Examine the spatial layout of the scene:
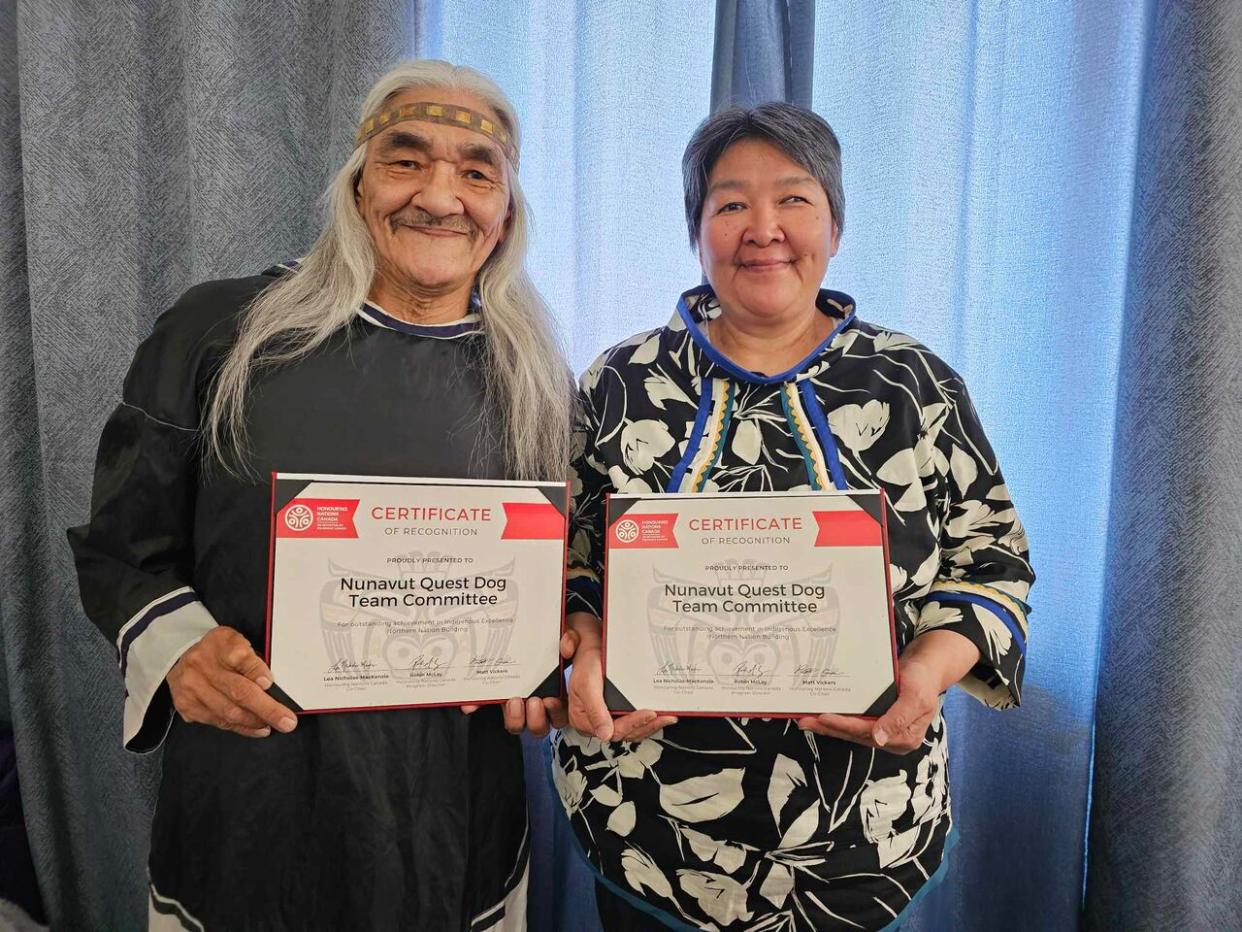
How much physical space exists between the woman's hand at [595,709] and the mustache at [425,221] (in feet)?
1.84

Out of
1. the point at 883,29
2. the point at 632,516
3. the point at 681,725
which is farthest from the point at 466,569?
the point at 883,29

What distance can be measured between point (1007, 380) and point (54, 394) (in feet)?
5.94

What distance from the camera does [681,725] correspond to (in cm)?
81

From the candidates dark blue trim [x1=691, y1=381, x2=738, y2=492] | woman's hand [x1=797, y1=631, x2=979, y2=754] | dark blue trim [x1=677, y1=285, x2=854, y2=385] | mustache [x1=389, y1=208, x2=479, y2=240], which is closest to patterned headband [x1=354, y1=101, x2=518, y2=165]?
mustache [x1=389, y1=208, x2=479, y2=240]

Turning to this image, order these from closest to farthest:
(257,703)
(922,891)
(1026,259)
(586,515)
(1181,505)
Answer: (257,703)
(922,891)
(586,515)
(1181,505)
(1026,259)

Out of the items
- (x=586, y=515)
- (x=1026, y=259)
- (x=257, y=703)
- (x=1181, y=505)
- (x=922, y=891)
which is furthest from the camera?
(x=1026, y=259)

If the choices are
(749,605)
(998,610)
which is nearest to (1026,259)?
(998,610)

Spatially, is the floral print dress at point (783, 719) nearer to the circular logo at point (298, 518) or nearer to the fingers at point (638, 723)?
the fingers at point (638, 723)

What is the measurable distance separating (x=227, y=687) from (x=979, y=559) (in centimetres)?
93

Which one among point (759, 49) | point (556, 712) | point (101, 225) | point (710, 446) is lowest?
point (556, 712)

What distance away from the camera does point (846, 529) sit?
76cm
